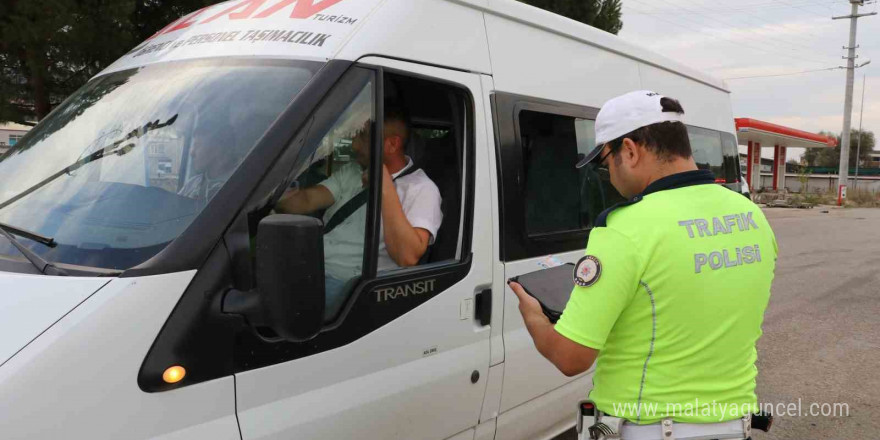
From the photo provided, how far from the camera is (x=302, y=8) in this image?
8.31 ft

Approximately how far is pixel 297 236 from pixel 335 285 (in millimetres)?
767

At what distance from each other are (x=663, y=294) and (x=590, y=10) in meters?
12.1

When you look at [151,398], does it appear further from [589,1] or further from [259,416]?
[589,1]

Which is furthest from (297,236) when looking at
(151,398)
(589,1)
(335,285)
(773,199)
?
(773,199)

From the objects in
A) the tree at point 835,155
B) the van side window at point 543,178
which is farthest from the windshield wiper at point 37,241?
the tree at point 835,155

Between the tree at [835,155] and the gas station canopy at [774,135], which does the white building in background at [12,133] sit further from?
the tree at [835,155]

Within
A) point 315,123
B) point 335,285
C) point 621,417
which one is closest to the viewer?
point 621,417

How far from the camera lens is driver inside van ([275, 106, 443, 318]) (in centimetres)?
230

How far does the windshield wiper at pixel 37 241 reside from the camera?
183 cm

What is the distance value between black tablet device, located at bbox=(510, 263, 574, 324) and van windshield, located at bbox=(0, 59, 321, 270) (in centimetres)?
99

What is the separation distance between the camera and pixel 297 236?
5.17 feet

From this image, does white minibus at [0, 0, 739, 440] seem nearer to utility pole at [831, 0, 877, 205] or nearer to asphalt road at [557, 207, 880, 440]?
asphalt road at [557, 207, 880, 440]

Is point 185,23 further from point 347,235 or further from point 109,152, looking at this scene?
point 347,235

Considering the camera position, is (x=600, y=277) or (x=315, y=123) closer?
(x=600, y=277)
